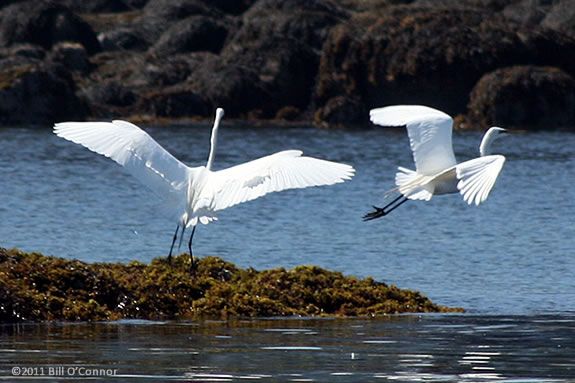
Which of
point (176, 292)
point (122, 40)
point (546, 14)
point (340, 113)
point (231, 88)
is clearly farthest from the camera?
point (546, 14)

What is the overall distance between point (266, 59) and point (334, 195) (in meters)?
27.2

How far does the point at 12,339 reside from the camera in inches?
534

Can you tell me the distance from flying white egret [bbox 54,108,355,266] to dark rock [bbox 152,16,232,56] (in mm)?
46991

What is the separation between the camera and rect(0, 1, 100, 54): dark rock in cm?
6272

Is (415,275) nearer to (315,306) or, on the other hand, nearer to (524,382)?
(315,306)

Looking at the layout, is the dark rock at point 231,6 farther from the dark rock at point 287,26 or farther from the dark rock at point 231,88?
the dark rock at point 231,88

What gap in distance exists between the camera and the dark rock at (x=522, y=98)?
52594mm

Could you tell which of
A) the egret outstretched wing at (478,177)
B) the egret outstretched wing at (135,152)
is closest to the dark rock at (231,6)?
the egret outstretched wing at (135,152)

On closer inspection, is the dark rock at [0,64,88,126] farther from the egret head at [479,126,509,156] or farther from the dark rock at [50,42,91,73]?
the egret head at [479,126,509,156]

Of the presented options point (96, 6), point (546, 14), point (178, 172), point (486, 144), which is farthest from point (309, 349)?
point (96, 6)

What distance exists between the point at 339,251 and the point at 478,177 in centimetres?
818

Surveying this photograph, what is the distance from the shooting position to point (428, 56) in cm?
5538

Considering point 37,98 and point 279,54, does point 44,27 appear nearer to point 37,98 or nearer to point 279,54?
point 279,54

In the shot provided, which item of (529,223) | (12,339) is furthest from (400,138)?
(12,339)
